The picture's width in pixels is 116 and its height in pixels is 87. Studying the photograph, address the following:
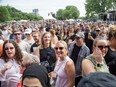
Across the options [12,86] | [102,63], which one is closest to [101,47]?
[102,63]

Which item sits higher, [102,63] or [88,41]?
[102,63]

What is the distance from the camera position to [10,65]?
4.49 meters

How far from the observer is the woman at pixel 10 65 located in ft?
14.2

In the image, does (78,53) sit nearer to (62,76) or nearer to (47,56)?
(47,56)

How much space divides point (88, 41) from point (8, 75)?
6.78 meters

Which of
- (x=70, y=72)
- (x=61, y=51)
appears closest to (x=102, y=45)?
(x=70, y=72)

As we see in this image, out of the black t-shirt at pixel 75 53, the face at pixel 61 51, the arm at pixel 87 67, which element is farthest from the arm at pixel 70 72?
the black t-shirt at pixel 75 53

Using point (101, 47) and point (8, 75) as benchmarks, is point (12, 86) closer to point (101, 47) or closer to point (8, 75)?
point (8, 75)

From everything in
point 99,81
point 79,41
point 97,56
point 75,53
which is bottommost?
point 75,53

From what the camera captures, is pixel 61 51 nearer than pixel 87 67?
No

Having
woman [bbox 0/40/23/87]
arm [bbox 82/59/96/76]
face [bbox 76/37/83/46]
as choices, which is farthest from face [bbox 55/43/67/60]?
face [bbox 76/37/83/46]

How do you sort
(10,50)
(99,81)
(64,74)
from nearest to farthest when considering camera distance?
1. (99,81)
2. (64,74)
3. (10,50)

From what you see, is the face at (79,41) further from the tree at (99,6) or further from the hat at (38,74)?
the tree at (99,6)

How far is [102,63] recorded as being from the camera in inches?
143
